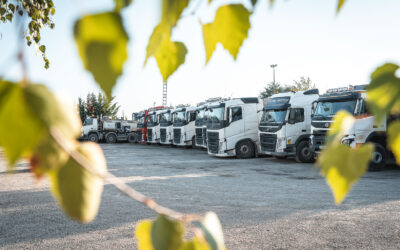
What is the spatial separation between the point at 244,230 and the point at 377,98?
3944 mm

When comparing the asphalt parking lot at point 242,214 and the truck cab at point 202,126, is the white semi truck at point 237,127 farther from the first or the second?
the asphalt parking lot at point 242,214

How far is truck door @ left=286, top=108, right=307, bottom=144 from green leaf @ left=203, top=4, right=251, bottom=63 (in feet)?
36.1

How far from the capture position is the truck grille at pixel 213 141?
12.9 m

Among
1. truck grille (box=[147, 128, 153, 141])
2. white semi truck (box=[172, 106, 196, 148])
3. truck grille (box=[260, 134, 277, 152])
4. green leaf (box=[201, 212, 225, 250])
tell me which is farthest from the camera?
truck grille (box=[147, 128, 153, 141])

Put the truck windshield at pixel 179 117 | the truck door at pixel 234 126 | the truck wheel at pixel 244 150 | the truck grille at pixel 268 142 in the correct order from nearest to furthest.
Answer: the truck grille at pixel 268 142, the truck door at pixel 234 126, the truck wheel at pixel 244 150, the truck windshield at pixel 179 117

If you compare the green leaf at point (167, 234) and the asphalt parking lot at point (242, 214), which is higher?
the green leaf at point (167, 234)

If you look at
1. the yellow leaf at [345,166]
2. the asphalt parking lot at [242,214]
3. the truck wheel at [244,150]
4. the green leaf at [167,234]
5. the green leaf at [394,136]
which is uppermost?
the green leaf at [394,136]

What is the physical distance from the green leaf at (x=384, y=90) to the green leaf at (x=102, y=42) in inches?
12.5

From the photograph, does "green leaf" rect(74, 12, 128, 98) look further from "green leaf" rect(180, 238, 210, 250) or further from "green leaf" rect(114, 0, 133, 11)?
"green leaf" rect(180, 238, 210, 250)

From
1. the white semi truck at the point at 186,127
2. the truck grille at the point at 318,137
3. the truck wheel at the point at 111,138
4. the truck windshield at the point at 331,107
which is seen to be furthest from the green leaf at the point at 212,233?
the truck wheel at the point at 111,138

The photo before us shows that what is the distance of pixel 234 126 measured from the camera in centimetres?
1262

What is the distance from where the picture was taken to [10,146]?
0.65ft

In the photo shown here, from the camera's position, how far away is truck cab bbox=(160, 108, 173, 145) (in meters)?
19.8

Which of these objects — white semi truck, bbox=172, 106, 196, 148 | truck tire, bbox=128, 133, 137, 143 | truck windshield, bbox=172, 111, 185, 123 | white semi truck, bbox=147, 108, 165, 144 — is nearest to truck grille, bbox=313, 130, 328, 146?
white semi truck, bbox=172, 106, 196, 148
